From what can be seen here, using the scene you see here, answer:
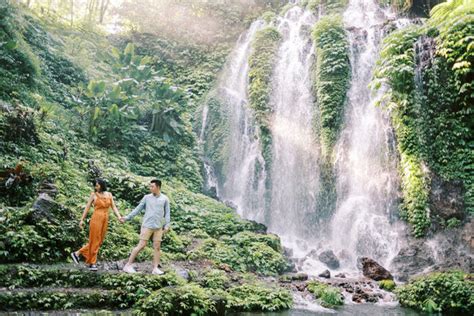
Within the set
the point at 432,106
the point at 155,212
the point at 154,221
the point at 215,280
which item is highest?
the point at 432,106

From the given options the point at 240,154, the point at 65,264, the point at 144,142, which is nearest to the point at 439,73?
the point at 240,154

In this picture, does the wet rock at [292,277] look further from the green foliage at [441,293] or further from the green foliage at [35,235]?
the green foliage at [35,235]

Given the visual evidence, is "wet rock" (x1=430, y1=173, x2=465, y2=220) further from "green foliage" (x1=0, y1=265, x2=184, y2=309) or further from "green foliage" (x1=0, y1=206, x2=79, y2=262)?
"green foliage" (x1=0, y1=206, x2=79, y2=262)

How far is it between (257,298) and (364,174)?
8006 millimetres

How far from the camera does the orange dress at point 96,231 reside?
6.34m

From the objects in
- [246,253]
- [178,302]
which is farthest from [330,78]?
[178,302]

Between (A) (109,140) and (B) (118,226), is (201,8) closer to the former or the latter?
(A) (109,140)

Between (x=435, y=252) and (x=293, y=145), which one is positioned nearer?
(x=435, y=252)

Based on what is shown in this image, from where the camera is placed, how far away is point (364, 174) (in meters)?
13.6

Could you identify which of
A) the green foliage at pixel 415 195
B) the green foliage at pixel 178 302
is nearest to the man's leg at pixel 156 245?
the green foliage at pixel 178 302

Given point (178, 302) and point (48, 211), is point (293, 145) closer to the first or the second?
point (48, 211)

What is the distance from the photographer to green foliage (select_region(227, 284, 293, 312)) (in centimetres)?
679

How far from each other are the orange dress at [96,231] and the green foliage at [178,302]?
1.42m

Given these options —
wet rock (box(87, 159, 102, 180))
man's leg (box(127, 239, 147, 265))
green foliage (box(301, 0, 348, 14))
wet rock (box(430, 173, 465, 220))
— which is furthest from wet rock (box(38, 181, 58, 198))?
green foliage (box(301, 0, 348, 14))
